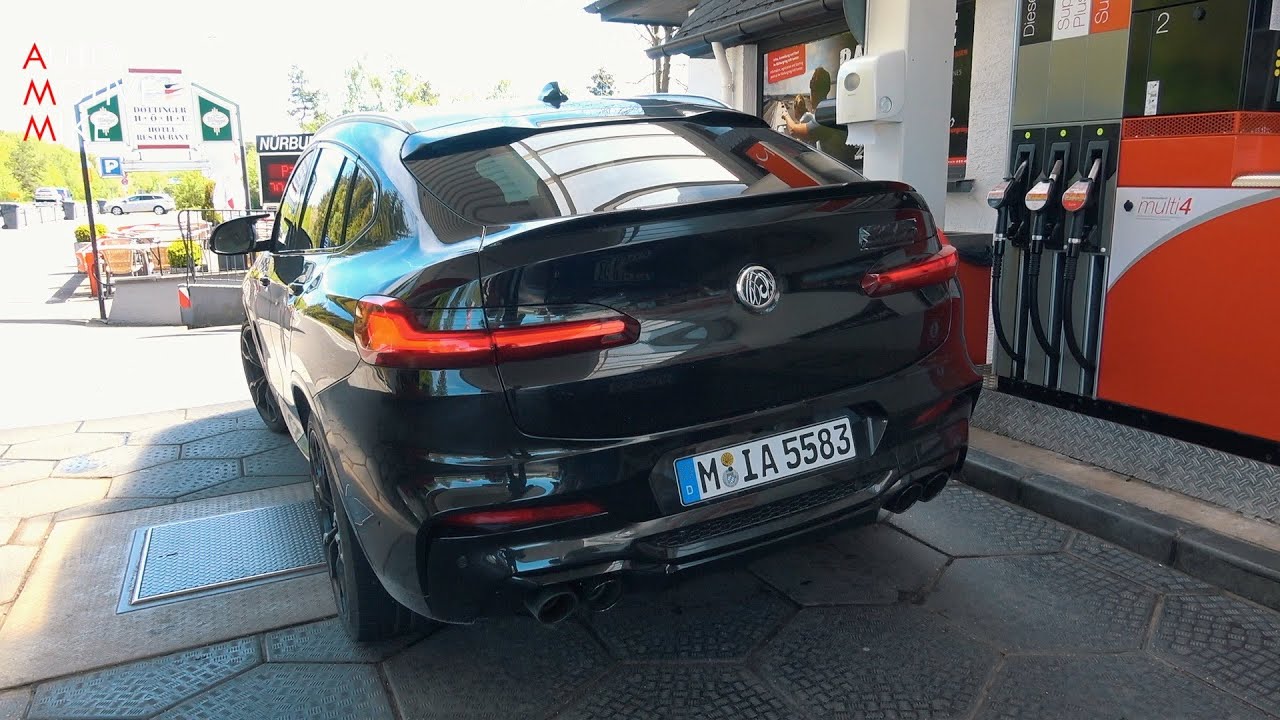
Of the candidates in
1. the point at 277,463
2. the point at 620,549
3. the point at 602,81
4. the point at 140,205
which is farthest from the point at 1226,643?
the point at 140,205

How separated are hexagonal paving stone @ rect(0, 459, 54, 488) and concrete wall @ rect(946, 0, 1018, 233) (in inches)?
252

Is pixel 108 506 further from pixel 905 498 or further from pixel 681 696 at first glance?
pixel 905 498

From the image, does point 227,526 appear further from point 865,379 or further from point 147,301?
point 147,301

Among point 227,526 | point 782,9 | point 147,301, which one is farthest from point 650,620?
point 147,301

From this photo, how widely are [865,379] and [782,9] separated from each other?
6790 millimetres

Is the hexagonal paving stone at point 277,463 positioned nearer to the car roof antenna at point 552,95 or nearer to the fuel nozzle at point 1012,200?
the car roof antenna at point 552,95

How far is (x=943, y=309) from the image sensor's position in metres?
2.67

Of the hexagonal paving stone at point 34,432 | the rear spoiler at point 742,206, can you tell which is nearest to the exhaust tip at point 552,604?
the rear spoiler at point 742,206

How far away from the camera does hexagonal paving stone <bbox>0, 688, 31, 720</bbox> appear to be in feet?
8.64

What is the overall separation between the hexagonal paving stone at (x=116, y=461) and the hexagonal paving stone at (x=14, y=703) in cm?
241

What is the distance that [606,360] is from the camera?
7.04ft

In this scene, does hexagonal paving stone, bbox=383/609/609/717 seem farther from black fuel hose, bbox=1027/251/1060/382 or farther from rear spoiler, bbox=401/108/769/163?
black fuel hose, bbox=1027/251/1060/382

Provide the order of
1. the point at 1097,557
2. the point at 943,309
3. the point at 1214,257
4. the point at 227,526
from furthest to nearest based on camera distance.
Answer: the point at 227,526
the point at 1214,257
the point at 1097,557
the point at 943,309

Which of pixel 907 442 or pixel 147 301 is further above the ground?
pixel 907 442
